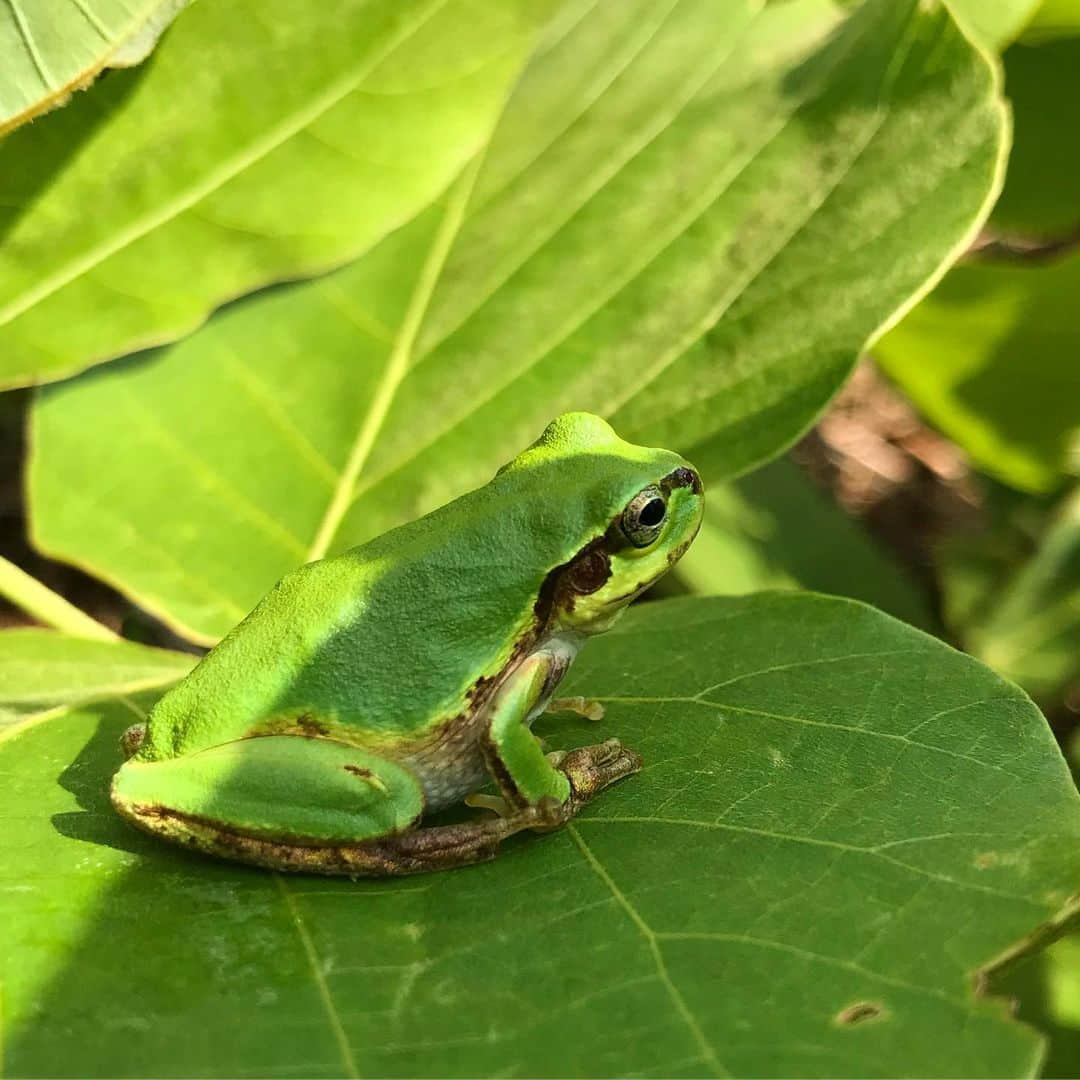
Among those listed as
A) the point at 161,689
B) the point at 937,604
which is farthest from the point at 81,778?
the point at 937,604

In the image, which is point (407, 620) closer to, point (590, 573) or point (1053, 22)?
point (590, 573)

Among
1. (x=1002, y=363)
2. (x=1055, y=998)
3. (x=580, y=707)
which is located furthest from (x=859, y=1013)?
(x=1002, y=363)

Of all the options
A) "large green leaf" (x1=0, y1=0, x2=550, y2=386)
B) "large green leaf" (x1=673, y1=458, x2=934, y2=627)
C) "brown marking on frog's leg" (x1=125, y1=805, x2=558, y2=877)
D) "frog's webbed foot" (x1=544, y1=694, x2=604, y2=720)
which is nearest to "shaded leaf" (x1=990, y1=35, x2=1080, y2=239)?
"large green leaf" (x1=673, y1=458, x2=934, y2=627)

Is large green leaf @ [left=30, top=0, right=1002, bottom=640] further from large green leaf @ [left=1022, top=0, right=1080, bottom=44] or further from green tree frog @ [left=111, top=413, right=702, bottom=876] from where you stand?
large green leaf @ [left=1022, top=0, right=1080, bottom=44]

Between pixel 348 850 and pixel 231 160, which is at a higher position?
pixel 231 160

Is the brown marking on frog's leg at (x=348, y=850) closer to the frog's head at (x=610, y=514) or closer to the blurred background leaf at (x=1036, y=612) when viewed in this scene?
the frog's head at (x=610, y=514)

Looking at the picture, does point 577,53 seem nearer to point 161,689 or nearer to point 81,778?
point 161,689
